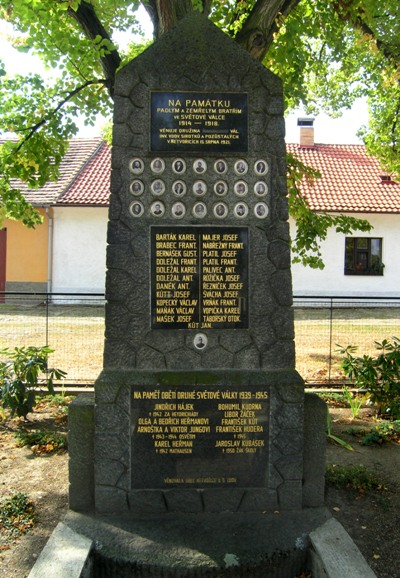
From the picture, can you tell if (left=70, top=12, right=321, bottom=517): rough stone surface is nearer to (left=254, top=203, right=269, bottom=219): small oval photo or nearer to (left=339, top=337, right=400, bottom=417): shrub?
(left=254, top=203, right=269, bottom=219): small oval photo

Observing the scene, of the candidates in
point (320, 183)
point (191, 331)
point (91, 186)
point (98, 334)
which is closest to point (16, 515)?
point (191, 331)

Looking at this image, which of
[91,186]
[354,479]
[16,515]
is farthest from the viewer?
[91,186]

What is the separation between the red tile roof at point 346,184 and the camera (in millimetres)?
20656

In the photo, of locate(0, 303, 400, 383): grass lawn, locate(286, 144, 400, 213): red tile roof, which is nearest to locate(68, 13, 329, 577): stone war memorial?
locate(0, 303, 400, 383): grass lawn

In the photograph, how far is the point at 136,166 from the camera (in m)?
3.62

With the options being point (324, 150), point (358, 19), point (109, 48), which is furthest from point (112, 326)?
point (324, 150)

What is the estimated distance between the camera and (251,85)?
365 cm

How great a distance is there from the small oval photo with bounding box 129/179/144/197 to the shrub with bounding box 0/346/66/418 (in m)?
3.29

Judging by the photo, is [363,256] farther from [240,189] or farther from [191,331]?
[191,331]

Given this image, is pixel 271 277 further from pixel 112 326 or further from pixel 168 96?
pixel 168 96

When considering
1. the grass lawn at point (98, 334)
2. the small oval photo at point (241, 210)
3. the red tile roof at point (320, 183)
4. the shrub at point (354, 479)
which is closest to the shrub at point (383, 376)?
the shrub at point (354, 479)

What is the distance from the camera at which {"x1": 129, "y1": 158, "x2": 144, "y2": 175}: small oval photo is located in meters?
3.62

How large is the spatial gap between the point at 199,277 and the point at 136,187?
737 mm

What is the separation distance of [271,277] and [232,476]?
1.38m
